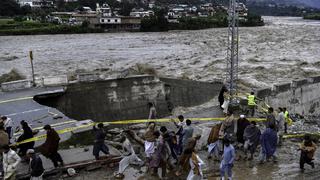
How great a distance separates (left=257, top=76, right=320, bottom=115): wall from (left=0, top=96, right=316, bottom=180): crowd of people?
9.23 m

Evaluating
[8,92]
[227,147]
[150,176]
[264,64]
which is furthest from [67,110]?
[264,64]

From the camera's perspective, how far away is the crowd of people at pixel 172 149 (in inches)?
417

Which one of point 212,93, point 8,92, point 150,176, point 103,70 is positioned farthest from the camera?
point 103,70

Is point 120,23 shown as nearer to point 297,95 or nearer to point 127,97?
point 127,97

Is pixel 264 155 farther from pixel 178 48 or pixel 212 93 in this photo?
pixel 178 48

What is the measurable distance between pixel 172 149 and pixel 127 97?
12.4 m

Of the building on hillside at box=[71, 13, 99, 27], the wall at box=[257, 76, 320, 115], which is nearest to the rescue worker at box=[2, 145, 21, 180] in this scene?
the wall at box=[257, 76, 320, 115]

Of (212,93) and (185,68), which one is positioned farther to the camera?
(185,68)

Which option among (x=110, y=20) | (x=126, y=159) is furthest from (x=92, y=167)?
(x=110, y=20)

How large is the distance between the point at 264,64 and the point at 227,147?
43.8 metres

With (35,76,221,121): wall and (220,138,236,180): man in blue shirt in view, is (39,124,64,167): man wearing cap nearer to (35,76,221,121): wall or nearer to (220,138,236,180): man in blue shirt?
(220,138,236,180): man in blue shirt

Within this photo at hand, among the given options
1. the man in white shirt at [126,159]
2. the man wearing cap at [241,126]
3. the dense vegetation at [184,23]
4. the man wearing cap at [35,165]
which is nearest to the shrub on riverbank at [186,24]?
the dense vegetation at [184,23]

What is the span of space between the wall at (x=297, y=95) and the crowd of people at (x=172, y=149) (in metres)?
9.23

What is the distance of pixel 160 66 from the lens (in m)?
51.1
